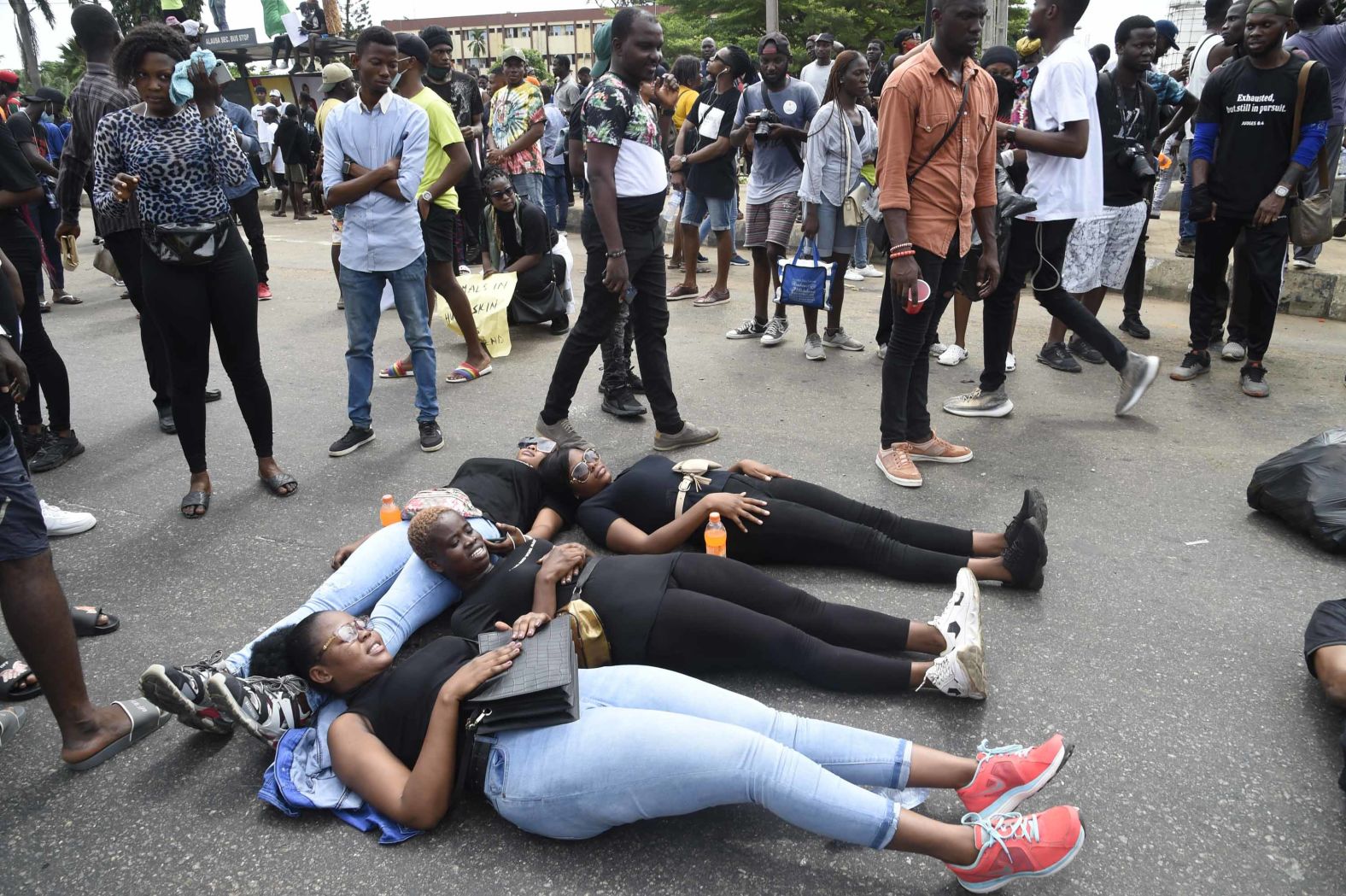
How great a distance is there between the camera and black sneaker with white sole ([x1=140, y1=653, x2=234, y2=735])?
2.44 m

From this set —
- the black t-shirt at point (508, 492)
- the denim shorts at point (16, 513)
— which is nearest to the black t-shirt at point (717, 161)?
the black t-shirt at point (508, 492)

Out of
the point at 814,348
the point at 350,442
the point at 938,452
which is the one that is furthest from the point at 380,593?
the point at 814,348

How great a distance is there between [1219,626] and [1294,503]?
910 mm

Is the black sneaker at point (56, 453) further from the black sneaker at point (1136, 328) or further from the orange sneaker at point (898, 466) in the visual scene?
the black sneaker at point (1136, 328)

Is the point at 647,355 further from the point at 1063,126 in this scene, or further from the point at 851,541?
the point at 1063,126

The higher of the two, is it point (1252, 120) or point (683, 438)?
point (1252, 120)

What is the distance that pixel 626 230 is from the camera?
439 centimetres

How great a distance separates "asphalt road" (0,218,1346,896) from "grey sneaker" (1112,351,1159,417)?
5.6 inches

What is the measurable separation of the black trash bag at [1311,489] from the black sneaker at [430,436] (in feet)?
13.0

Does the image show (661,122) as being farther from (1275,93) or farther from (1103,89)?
(1275,93)

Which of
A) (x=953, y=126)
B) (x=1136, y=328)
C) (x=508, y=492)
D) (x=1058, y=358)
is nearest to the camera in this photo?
(x=508, y=492)

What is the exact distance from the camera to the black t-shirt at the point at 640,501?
3.42 metres

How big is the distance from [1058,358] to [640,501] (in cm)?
369

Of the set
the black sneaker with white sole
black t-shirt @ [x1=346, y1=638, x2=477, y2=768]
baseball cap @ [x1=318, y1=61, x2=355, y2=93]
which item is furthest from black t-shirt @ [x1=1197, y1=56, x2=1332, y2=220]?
baseball cap @ [x1=318, y1=61, x2=355, y2=93]
